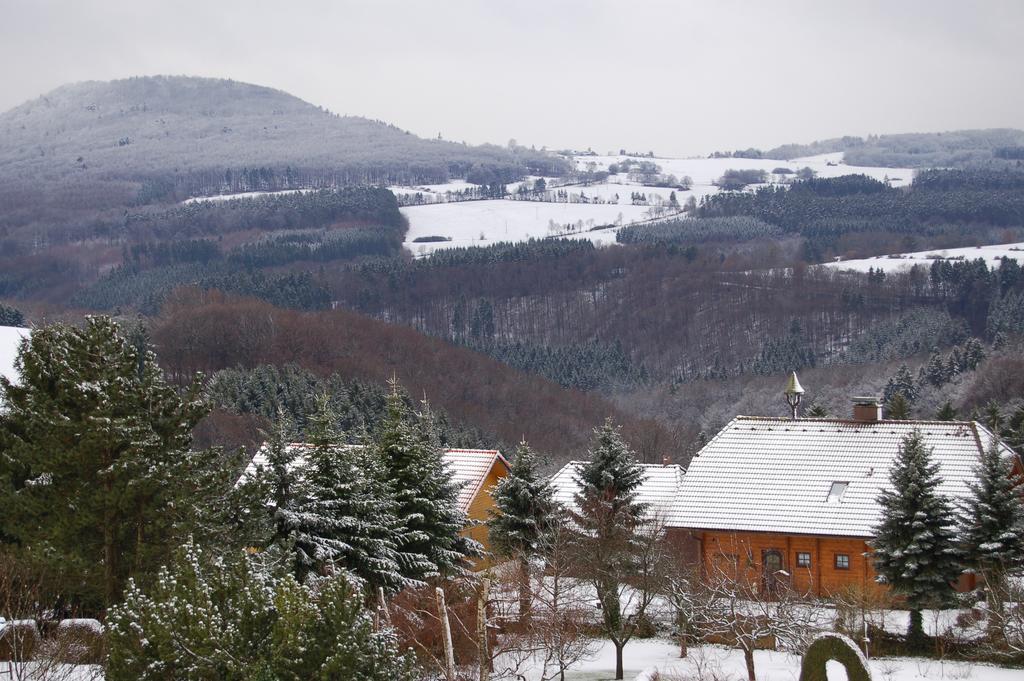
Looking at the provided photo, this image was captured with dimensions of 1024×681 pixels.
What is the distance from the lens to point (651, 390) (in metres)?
145

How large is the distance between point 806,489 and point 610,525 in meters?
10.5

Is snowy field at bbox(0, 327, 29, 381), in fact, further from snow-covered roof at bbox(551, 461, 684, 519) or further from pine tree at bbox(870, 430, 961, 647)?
pine tree at bbox(870, 430, 961, 647)

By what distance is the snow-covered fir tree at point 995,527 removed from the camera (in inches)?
1326

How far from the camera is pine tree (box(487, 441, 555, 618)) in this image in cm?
3531

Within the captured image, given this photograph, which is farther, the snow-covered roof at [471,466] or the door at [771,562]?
the snow-covered roof at [471,466]

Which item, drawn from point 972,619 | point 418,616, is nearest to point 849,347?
point 972,619

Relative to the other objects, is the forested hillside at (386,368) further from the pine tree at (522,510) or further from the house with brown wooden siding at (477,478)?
the pine tree at (522,510)

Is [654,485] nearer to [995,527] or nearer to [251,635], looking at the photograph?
[995,527]

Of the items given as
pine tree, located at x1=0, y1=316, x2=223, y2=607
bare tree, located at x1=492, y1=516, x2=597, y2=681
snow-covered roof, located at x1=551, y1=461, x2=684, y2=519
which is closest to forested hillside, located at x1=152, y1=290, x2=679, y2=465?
snow-covered roof, located at x1=551, y1=461, x2=684, y2=519

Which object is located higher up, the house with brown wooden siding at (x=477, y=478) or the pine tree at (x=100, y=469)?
the pine tree at (x=100, y=469)

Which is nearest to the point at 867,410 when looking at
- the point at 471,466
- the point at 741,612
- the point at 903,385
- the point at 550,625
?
the point at 471,466

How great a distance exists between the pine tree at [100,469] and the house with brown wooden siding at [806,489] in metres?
17.2

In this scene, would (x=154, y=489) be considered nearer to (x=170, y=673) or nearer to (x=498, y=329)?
(x=170, y=673)

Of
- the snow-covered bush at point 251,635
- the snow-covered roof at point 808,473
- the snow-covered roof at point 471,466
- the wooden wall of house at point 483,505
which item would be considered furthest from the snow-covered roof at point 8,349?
the snow-covered bush at point 251,635
